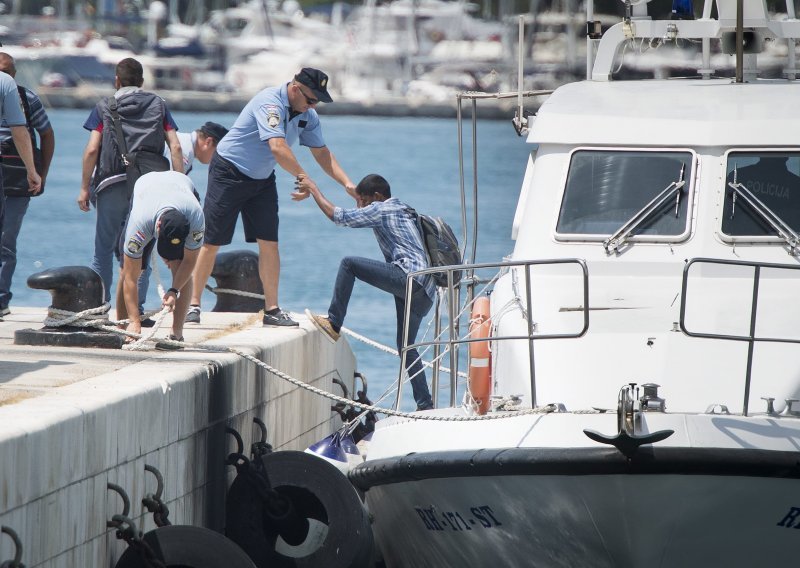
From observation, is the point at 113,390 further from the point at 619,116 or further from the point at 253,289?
the point at 253,289

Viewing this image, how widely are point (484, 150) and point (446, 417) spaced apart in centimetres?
6224

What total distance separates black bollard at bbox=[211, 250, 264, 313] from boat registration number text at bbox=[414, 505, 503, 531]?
14.4ft

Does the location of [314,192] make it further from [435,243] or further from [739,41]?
[739,41]

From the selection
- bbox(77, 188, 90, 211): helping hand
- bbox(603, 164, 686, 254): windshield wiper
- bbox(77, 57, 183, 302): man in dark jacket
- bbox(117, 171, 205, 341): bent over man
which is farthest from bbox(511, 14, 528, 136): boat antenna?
bbox(77, 188, 90, 211): helping hand

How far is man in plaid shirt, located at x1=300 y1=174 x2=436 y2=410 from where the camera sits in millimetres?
9383

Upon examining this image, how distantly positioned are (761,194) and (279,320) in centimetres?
369

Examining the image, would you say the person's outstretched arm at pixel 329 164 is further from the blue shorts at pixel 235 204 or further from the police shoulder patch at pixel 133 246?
the police shoulder patch at pixel 133 246

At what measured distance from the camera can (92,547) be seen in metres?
6.70

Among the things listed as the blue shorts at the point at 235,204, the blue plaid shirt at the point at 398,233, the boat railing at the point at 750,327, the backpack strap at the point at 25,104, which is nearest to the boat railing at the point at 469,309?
the blue plaid shirt at the point at 398,233

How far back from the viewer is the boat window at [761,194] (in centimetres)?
795

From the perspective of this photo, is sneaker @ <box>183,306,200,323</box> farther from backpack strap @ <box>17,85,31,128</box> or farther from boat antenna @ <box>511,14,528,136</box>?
boat antenna @ <box>511,14,528,136</box>

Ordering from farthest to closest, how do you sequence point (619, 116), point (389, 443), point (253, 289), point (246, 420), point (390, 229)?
point (253, 289) < point (390, 229) < point (246, 420) < point (619, 116) < point (389, 443)

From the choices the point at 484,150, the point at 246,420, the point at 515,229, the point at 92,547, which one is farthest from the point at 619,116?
the point at 484,150

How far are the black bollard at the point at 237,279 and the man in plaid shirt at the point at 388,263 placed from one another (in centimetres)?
197
